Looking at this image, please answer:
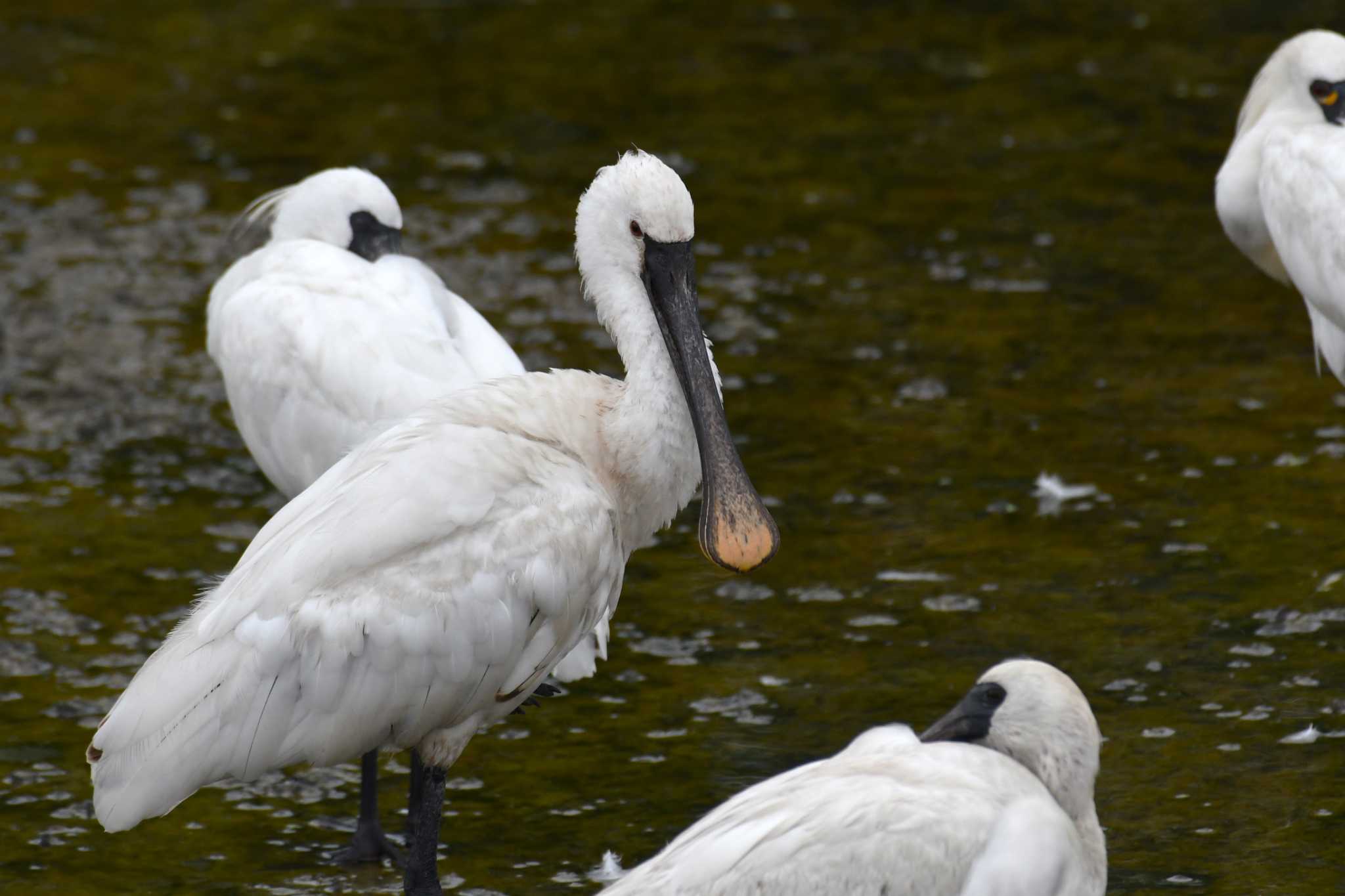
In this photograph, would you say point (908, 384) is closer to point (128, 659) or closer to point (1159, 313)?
point (1159, 313)

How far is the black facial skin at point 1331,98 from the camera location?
301 inches

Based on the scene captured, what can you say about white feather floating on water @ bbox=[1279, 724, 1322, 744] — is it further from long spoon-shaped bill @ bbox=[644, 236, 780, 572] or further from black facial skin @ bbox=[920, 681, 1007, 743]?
black facial skin @ bbox=[920, 681, 1007, 743]

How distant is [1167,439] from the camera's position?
27.1 ft

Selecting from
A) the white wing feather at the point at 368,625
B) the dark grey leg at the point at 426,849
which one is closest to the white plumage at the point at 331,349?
the white wing feather at the point at 368,625

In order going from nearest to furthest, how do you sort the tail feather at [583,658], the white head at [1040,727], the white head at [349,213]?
1. the white head at [1040,727]
2. the tail feather at [583,658]
3. the white head at [349,213]

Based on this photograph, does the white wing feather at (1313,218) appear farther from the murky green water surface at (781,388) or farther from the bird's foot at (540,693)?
the bird's foot at (540,693)

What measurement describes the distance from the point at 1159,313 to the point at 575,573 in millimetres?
5153

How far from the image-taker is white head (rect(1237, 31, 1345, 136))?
25.0 ft

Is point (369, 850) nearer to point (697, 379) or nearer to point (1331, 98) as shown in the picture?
point (697, 379)

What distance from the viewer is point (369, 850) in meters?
5.75

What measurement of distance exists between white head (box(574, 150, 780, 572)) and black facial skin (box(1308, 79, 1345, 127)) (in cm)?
324

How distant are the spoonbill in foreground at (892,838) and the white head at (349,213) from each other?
10.7 feet

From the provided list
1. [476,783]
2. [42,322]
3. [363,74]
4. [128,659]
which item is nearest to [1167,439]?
[476,783]

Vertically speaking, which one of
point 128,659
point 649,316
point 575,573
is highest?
point 649,316
